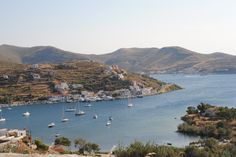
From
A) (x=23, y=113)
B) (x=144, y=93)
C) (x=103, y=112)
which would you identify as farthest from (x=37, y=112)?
(x=144, y=93)

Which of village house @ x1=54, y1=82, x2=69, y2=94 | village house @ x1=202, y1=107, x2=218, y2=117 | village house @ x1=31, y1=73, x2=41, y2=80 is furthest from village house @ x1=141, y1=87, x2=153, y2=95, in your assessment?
village house @ x1=202, y1=107, x2=218, y2=117

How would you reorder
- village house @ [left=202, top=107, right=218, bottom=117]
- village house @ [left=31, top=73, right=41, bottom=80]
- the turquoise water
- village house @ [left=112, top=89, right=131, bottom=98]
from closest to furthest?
the turquoise water, village house @ [left=202, top=107, right=218, bottom=117], village house @ [left=112, top=89, right=131, bottom=98], village house @ [left=31, top=73, right=41, bottom=80]

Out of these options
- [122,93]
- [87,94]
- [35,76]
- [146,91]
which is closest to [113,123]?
[87,94]

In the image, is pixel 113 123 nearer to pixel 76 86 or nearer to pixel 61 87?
pixel 61 87

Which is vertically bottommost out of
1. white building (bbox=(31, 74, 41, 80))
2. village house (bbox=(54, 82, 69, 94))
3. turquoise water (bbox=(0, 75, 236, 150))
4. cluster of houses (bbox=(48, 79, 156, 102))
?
turquoise water (bbox=(0, 75, 236, 150))

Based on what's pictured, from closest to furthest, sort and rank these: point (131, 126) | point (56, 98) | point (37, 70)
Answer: point (131, 126) → point (56, 98) → point (37, 70)

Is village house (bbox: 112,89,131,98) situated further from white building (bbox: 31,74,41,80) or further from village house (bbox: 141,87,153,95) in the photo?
white building (bbox: 31,74,41,80)

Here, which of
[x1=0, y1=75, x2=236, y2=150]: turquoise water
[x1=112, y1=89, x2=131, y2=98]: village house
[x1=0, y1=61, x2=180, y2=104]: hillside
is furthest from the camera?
[x1=112, y1=89, x2=131, y2=98]: village house

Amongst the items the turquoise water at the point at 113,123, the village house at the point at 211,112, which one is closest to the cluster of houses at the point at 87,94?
the turquoise water at the point at 113,123

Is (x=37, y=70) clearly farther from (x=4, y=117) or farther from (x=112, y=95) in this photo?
(x=4, y=117)
